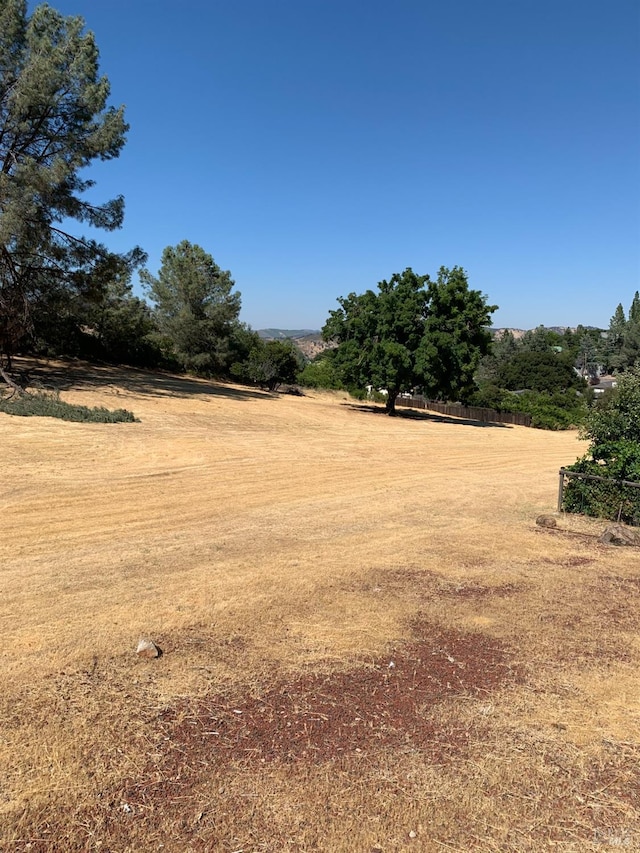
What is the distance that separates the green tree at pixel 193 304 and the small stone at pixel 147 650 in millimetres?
32573

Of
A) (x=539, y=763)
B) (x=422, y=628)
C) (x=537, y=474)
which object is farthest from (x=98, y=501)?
(x=537, y=474)

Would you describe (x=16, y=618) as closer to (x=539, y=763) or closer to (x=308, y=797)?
(x=308, y=797)

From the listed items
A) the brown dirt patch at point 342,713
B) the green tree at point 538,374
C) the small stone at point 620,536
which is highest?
the green tree at point 538,374

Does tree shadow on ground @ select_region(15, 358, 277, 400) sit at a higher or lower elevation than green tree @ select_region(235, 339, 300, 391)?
lower

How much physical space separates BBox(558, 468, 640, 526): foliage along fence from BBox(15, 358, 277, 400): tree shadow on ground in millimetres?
17446

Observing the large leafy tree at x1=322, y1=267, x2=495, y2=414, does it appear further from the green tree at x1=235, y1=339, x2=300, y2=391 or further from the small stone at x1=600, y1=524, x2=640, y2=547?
the small stone at x1=600, y1=524, x2=640, y2=547

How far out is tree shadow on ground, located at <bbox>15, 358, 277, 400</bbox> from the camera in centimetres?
2211

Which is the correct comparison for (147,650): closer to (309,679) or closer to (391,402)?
(309,679)

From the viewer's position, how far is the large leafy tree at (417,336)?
29.9 metres

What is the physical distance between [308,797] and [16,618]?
3.24 metres

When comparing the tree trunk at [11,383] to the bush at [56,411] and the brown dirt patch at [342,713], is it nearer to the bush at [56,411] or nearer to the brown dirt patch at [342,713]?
the bush at [56,411]

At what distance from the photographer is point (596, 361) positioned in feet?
427

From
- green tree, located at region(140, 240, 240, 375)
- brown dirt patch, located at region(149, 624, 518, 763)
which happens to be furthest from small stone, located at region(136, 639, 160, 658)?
green tree, located at region(140, 240, 240, 375)

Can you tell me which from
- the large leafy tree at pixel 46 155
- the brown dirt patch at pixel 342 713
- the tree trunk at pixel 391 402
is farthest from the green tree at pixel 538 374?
the brown dirt patch at pixel 342 713
